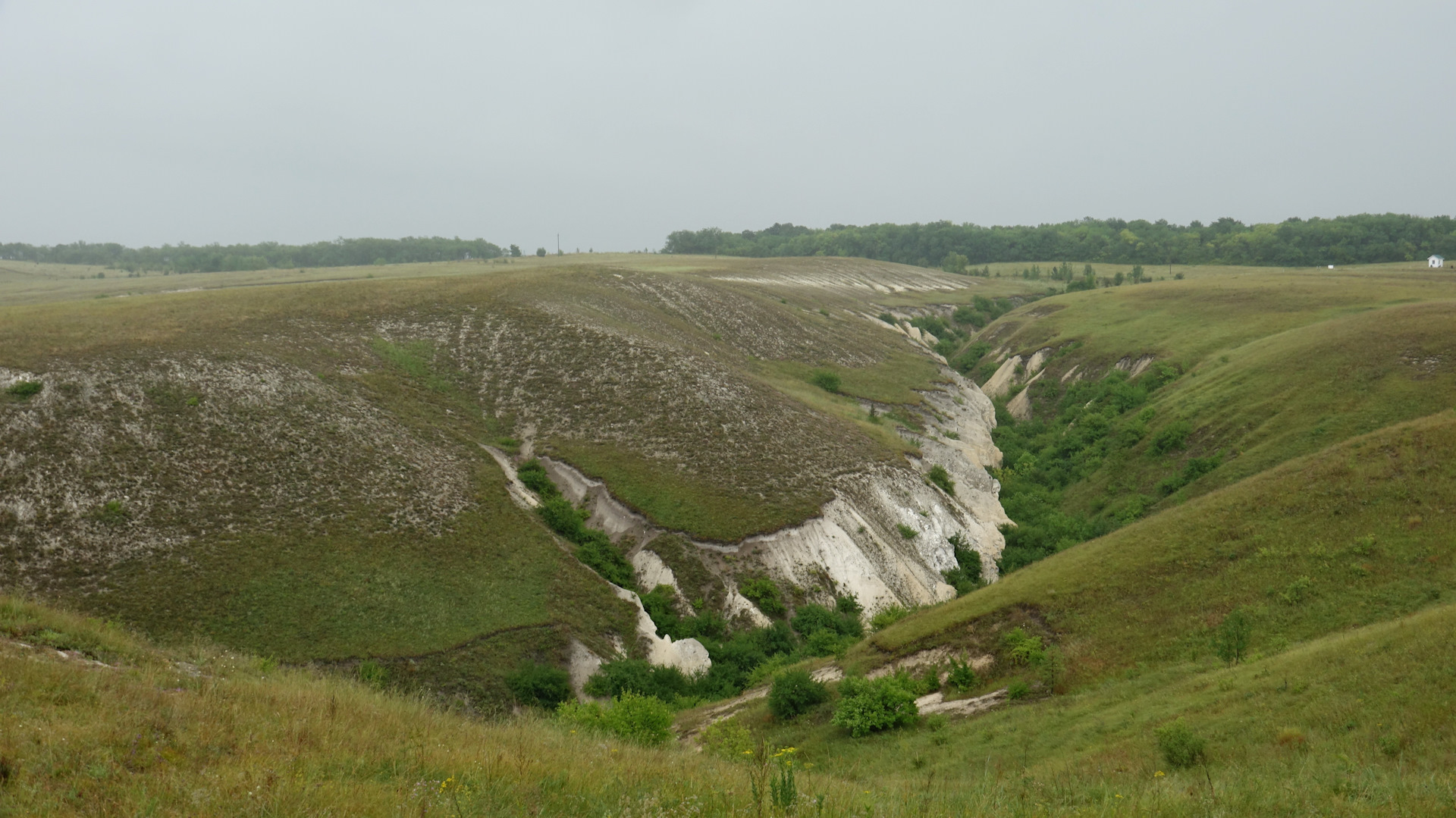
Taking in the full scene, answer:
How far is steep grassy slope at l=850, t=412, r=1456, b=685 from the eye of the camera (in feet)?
73.9

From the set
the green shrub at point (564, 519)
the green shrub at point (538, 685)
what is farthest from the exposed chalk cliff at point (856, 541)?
the green shrub at point (538, 685)

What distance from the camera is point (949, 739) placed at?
2072cm

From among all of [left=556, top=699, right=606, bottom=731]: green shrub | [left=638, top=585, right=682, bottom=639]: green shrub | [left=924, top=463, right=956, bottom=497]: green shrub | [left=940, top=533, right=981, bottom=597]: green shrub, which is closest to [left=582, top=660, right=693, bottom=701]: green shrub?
[left=638, top=585, right=682, bottom=639]: green shrub

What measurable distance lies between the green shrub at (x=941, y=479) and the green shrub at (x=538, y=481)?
23818 millimetres

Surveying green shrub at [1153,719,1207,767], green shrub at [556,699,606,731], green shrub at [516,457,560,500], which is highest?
green shrub at [1153,719,1207,767]

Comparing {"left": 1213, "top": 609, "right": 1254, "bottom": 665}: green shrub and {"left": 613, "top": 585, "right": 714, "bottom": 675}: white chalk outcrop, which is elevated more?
{"left": 1213, "top": 609, "right": 1254, "bottom": 665}: green shrub

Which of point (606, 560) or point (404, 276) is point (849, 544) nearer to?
point (606, 560)

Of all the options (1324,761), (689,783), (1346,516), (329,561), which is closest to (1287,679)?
(1324,761)

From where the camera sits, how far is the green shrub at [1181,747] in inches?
580

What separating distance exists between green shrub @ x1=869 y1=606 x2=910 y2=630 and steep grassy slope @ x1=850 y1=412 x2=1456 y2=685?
3976 mm

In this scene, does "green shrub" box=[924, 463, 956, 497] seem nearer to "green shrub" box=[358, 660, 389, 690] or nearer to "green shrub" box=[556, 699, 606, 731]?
"green shrub" box=[556, 699, 606, 731]

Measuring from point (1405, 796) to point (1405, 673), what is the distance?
7.36 m

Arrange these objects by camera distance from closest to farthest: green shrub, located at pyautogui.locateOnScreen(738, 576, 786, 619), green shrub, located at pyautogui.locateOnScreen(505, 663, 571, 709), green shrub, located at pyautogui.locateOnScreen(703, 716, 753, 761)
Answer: green shrub, located at pyautogui.locateOnScreen(703, 716, 753, 761), green shrub, located at pyautogui.locateOnScreen(505, 663, 571, 709), green shrub, located at pyautogui.locateOnScreen(738, 576, 786, 619)

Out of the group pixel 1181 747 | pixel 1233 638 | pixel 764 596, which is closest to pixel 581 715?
pixel 764 596
